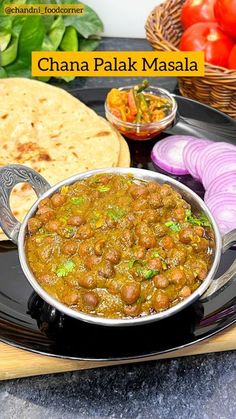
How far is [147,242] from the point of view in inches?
81.7

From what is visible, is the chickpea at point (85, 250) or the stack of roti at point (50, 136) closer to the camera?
the chickpea at point (85, 250)

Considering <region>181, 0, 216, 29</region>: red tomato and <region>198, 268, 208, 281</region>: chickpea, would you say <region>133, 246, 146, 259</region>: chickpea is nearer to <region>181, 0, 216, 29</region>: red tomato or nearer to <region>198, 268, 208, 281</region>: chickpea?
<region>198, 268, 208, 281</region>: chickpea

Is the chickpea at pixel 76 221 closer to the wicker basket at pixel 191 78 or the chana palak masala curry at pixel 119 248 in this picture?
the chana palak masala curry at pixel 119 248

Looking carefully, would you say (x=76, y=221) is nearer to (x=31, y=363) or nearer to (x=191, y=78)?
(x=31, y=363)

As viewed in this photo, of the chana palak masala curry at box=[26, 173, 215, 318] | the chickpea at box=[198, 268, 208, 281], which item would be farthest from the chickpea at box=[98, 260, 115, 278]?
the chickpea at box=[198, 268, 208, 281]

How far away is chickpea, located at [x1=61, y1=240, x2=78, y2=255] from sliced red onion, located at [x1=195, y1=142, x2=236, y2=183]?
997 mm

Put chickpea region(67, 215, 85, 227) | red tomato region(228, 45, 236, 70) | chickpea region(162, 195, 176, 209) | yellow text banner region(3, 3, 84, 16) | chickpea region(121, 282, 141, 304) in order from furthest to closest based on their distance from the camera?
yellow text banner region(3, 3, 84, 16) → red tomato region(228, 45, 236, 70) → chickpea region(162, 195, 176, 209) → chickpea region(67, 215, 85, 227) → chickpea region(121, 282, 141, 304)

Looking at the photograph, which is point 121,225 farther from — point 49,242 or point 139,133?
point 139,133

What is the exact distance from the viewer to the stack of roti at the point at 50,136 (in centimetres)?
280

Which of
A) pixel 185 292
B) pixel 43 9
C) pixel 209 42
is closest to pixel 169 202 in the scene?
pixel 185 292

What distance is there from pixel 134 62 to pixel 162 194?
164cm

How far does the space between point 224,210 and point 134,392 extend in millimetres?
925

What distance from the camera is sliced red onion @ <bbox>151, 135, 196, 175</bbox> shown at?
9.62 feet

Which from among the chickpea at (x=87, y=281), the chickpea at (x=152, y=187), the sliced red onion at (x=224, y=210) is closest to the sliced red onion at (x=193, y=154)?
the sliced red onion at (x=224, y=210)
